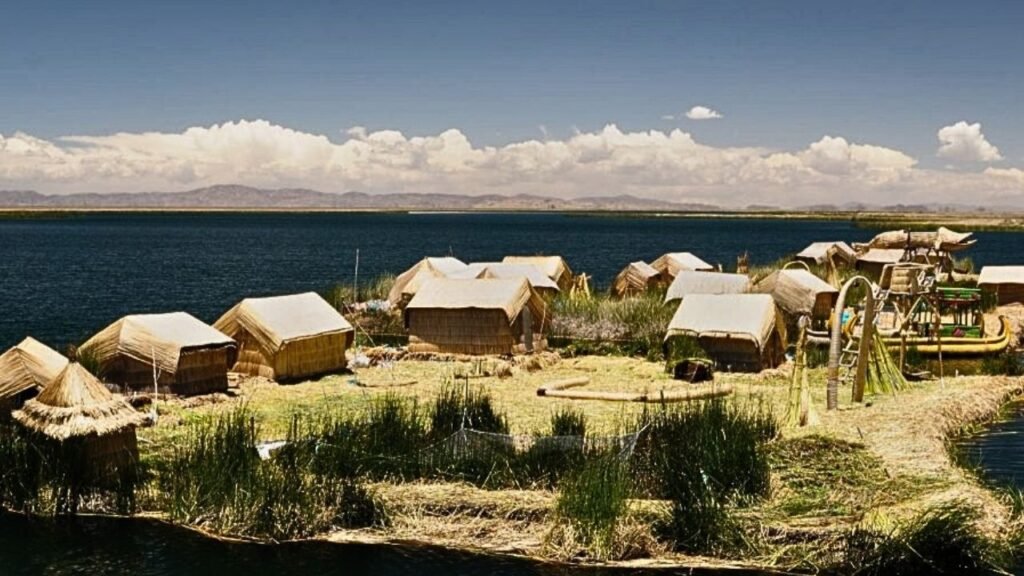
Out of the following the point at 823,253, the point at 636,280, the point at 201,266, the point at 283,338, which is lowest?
the point at 201,266

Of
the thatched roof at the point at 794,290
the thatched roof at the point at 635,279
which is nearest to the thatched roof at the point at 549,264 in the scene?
the thatched roof at the point at 635,279

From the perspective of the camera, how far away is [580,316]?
26859 mm

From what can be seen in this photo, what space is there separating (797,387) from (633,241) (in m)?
104

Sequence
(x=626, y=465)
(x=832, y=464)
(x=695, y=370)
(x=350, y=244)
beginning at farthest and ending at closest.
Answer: (x=350, y=244), (x=695, y=370), (x=832, y=464), (x=626, y=465)

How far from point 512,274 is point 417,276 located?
289 centimetres

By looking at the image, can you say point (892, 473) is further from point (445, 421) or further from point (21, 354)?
point (21, 354)

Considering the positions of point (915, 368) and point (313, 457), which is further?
point (915, 368)

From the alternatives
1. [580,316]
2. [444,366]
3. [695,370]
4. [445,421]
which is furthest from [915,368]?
[445,421]

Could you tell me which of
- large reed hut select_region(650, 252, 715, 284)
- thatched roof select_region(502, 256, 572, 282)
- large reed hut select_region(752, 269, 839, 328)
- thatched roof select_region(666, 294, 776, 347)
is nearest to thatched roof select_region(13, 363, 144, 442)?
thatched roof select_region(666, 294, 776, 347)

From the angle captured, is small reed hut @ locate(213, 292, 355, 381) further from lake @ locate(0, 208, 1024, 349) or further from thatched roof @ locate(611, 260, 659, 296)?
thatched roof @ locate(611, 260, 659, 296)

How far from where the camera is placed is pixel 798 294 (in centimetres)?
2823

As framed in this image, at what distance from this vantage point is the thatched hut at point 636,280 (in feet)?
115

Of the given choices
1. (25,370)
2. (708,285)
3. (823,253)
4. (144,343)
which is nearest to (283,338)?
(144,343)

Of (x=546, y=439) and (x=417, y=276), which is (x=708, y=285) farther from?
(x=546, y=439)
